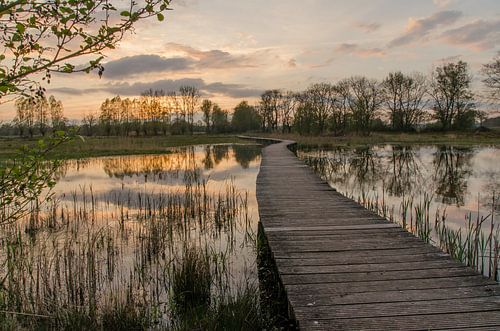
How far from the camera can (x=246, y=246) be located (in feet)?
20.9

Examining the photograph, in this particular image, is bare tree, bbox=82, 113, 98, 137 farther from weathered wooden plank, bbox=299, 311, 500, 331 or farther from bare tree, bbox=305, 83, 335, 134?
weathered wooden plank, bbox=299, 311, 500, 331

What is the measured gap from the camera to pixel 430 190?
11258 mm

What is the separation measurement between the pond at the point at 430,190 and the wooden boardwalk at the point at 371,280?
137 centimetres

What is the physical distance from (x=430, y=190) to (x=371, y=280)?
910 centimetres

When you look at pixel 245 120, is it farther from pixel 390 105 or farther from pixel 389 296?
pixel 389 296

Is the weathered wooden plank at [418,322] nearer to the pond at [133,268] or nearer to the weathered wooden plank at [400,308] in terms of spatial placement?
the weathered wooden plank at [400,308]

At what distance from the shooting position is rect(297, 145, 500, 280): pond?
6.90 m

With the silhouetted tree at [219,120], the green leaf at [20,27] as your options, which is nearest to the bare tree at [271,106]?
the silhouetted tree at [219,120]

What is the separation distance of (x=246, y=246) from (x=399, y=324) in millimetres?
3963

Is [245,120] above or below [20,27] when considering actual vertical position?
above

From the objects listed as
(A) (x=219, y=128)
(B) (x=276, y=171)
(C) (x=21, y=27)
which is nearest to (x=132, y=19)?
(C) (x=21, y=27)

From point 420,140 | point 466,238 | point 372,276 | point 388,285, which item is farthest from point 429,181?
point 420,140

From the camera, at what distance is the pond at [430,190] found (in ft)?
22.6

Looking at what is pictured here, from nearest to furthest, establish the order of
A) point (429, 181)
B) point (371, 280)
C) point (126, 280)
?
1. point (371, 280)
2. point (126, 280)
3. point (429, 181)
